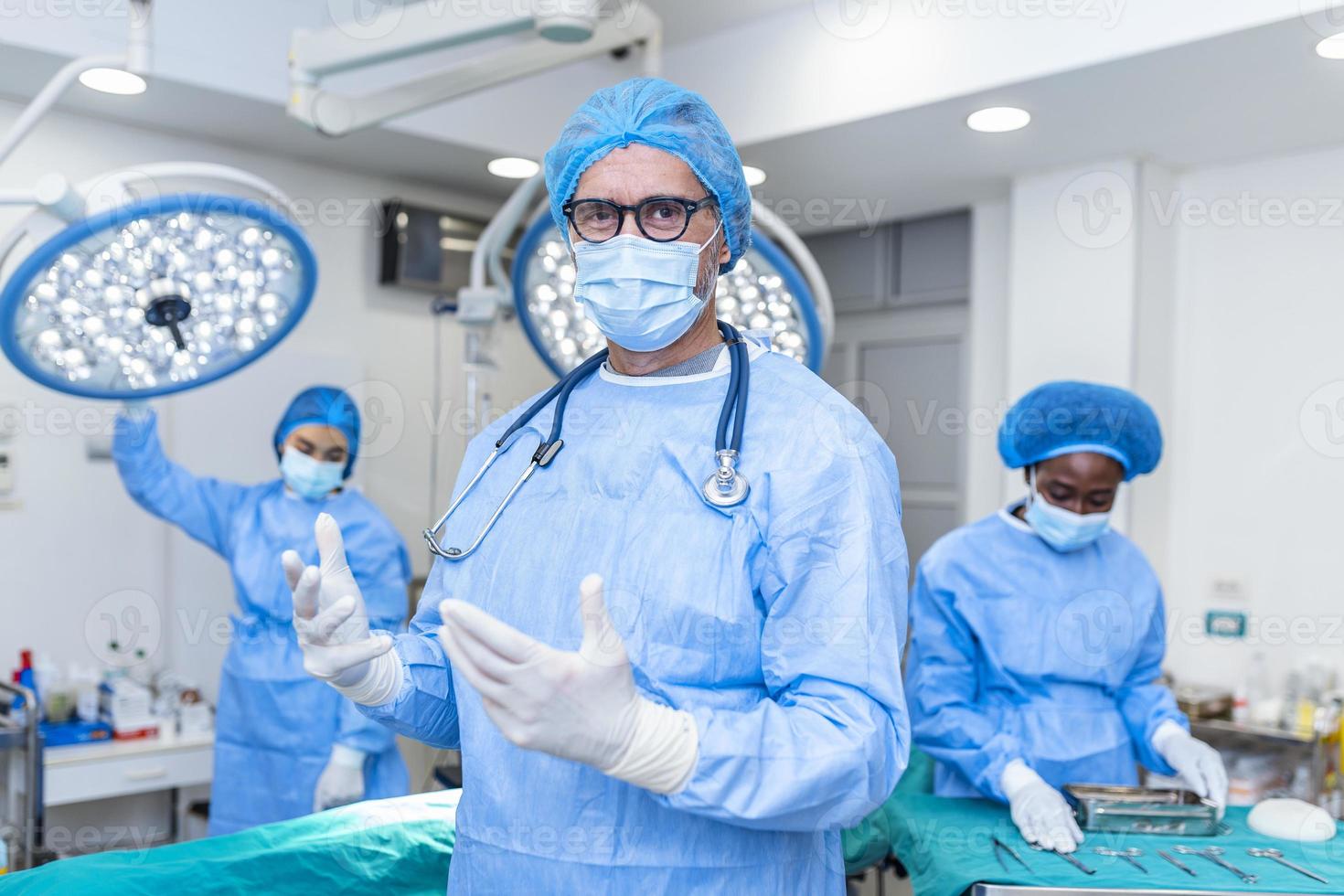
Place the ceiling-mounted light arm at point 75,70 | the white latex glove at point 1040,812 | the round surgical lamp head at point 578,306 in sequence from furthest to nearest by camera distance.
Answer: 1. the round surgical lamp head at point 578,306
2. the ceiling-mounted light arm at point 75,70
3. the white latex glove at point 1040,812

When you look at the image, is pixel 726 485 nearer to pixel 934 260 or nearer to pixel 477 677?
pixel 477 677

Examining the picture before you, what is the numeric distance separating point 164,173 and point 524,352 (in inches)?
80.8

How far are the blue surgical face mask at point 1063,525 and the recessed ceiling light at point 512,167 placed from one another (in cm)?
189

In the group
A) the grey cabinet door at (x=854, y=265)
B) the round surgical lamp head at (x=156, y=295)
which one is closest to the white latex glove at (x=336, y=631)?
the round surgical lamp head at (x=156, y=295)

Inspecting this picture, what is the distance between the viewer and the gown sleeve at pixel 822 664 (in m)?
0.94

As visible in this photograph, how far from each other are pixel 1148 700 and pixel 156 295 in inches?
75.5

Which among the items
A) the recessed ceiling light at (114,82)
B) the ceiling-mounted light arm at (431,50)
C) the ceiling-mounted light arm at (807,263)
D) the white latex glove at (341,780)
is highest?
the recessed ceiling light at (114,82)

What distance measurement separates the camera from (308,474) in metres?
2.69

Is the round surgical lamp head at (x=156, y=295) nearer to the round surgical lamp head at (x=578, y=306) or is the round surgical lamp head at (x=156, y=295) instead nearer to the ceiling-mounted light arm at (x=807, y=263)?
the round surgical lamp head at (x=578, y=306)

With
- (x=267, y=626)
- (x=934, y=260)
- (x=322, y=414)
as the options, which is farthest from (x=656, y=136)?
(x=934, y=260)

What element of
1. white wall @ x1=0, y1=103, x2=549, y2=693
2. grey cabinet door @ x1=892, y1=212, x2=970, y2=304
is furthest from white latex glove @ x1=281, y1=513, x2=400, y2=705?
grey cabinet door @ x1=892, y1=212, x2=970, y2=304

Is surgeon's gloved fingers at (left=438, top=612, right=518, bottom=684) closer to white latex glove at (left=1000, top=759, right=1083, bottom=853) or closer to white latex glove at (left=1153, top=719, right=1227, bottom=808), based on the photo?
white latex glove at (left=1000, top=759, right=1083, bottom=853)

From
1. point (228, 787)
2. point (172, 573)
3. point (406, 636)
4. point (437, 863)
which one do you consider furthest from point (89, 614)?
point (406, 636)

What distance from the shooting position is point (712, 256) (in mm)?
1238
